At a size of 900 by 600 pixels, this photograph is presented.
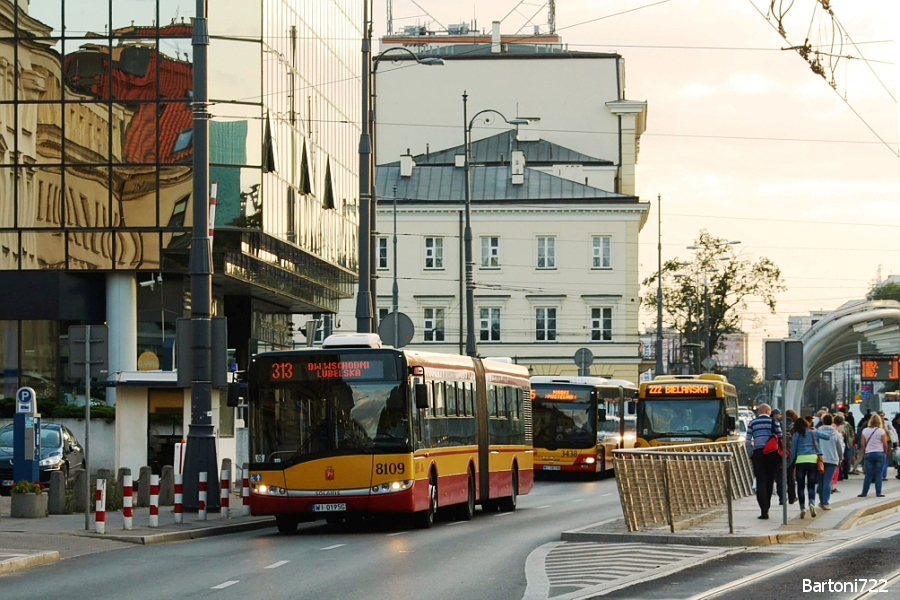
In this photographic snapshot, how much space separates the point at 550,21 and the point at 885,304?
5527cm

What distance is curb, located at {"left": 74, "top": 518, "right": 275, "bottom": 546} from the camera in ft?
66.4

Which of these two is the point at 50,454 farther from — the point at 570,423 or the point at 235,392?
the point at 570,423

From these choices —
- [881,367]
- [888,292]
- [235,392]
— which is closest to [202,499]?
[235,392]

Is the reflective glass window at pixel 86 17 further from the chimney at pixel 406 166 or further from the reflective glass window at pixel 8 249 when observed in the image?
the chimney at pixel 406 166

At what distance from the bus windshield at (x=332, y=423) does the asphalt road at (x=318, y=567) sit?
1234mm

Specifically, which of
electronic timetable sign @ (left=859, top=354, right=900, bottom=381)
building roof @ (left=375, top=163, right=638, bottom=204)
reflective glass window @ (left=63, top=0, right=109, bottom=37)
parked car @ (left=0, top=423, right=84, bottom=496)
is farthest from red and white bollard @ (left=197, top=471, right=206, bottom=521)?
building roof @ (left=375, top=163, right=638, bottom=204)

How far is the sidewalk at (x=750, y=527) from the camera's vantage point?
1880 centimetres

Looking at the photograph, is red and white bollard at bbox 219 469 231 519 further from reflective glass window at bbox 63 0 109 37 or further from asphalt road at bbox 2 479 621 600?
reflective glass window at bbox 63 0 109 37

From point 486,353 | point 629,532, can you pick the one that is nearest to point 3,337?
point 629,532

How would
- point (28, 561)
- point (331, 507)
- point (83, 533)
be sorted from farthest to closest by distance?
point (331, 507) < point (83, 533) < point (28, 561)

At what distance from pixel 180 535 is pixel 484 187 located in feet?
213

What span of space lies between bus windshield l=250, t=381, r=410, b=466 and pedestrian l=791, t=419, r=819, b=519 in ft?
20.3

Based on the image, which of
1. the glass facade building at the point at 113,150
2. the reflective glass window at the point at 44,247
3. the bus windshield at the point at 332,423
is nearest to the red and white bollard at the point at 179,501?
the bus windshield at the point at 332,423

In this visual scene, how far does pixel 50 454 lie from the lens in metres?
31.2
